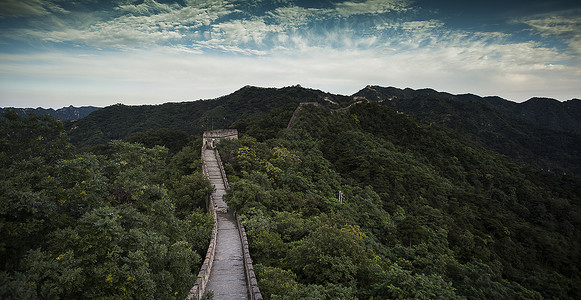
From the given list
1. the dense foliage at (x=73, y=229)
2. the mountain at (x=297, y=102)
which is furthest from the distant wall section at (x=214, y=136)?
the mountain at (x=297, y=102)

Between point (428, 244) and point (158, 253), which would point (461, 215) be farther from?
point (158, 253)

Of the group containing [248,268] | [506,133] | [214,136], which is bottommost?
[248,268]

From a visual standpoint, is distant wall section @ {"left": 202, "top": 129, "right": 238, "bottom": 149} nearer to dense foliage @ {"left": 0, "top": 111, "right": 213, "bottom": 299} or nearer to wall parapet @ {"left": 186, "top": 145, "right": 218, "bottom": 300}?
wall parapet @ {"left": 186, "top": 145, "right": 218, "bottom": 300}

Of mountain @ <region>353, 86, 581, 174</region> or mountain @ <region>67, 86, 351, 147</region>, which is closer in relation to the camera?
mountain @ <region>67, 86, 351, 147</region>

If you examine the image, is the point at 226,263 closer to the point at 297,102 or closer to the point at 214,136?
the point at 214,136

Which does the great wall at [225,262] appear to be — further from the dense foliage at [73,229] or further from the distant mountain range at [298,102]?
the distant mountain range at [298,102]

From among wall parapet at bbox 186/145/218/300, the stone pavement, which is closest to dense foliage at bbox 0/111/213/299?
wall parapet at bbox 186/145/218/300

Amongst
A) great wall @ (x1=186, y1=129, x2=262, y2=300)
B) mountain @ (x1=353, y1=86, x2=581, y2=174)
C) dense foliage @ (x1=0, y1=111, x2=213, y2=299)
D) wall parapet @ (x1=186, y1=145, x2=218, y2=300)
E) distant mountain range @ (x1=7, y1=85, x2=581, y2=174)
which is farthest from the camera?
mountain @ (x1=353, y1=86, x2=581, y2=174)

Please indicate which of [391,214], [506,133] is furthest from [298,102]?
[506,133]

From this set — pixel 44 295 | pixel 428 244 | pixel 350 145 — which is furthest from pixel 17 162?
pixel 350 145
